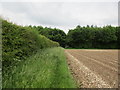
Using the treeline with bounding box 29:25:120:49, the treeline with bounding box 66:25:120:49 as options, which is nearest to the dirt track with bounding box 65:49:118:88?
the treeline with bounding box 29:25:120:49

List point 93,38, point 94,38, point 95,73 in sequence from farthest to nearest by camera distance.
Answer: point 94,38 → point 93,38 → point 95,73

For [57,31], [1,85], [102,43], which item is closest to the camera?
[1,85]

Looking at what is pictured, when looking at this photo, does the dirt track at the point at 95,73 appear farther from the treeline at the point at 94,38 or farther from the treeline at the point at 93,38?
the treeline at the point at 94,38

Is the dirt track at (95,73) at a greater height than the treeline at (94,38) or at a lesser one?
lesser

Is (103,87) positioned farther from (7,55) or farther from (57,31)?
(57,31)

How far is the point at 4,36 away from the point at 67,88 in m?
2.74

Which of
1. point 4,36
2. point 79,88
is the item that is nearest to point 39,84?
point 79,88

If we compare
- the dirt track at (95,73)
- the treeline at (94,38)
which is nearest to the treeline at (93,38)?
the treeline at (94,38)

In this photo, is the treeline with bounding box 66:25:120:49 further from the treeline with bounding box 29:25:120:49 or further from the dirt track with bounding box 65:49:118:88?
the dirt track with bounding box 65:49:118:88

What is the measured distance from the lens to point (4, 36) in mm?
3494

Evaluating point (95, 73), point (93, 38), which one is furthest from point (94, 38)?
point (95, 73)

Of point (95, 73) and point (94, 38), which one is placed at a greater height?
point (94, 38)

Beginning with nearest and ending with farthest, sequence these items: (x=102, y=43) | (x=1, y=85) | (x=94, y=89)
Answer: (x=1, y=85), (x=94, y=89), (x=102, y=43)

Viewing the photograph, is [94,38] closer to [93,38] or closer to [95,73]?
[93,38]
